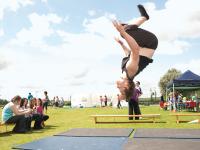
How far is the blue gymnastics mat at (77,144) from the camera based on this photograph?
599 centimetres

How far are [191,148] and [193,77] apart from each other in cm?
1284

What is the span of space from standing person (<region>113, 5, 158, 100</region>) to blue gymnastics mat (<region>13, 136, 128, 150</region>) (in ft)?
4.07

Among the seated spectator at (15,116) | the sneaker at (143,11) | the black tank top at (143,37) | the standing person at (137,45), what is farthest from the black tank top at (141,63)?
the seated spectator at (15,116)

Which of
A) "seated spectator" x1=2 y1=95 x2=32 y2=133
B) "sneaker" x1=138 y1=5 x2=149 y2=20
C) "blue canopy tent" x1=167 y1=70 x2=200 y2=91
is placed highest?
"sneaker" x1=138 y1=5 x2=149 y2=20

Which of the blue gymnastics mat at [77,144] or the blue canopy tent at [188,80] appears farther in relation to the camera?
the blue canopy tent at [188,80]

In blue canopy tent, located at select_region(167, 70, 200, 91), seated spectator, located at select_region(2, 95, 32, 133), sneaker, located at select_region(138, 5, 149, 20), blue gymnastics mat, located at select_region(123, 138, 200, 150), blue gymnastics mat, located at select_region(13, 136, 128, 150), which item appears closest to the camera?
blue gymnastics mat, located at select_region(123, 138, 200, 150)

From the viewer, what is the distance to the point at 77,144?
21.1 feet

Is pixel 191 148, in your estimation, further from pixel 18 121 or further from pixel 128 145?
pixel 18 121

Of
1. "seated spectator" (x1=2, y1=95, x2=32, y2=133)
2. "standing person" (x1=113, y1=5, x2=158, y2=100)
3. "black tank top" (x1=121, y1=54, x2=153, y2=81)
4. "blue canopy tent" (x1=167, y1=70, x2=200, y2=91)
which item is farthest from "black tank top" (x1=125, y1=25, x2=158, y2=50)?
"blue canopy tent" (x1=167, y1=70, x2=200, y2=91)

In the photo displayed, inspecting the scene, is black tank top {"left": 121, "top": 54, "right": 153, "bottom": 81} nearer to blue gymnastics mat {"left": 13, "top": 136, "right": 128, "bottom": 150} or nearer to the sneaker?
the sneaker

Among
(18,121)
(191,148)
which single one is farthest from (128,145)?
(18,121)

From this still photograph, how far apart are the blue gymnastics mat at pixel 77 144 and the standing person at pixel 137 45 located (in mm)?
1241

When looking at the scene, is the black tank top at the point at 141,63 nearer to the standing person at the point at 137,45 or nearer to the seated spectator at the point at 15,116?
the standing person at the point at 137,45

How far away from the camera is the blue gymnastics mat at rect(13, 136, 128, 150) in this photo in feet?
19.6
